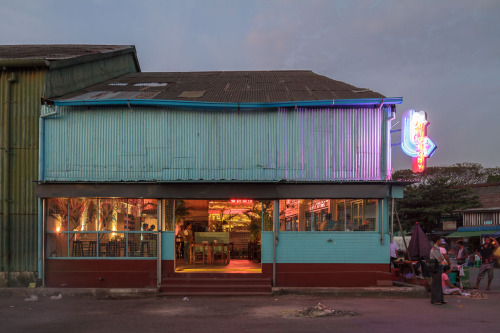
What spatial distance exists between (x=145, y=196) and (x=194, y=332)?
6.10 m

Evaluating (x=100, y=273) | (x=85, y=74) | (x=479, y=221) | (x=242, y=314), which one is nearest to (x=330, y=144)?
(x=242, y=314)

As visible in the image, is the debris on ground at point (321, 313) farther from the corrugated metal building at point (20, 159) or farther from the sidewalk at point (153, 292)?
the corrugated metal building at point (20, 159)

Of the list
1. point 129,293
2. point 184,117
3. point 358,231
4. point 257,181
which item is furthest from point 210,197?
point 358,231

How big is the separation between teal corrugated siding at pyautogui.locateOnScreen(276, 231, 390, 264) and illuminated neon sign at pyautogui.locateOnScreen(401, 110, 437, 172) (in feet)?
9.03

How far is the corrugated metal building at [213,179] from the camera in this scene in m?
14.4

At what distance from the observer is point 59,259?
1451cm

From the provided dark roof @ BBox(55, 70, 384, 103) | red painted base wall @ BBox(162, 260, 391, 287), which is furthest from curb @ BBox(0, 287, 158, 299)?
dark roof @ BBox(55, 70, 384, 103)

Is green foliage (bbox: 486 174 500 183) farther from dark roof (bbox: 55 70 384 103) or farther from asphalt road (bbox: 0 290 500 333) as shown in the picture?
asphalt road (bbox: 0 290 500 333)

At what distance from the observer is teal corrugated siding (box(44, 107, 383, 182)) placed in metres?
14.6

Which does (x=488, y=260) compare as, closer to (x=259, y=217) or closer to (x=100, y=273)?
(x=259, y=217)

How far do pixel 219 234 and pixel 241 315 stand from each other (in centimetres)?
661

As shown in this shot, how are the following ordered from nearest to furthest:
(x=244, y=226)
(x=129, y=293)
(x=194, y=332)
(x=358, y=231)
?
(x=194, y=332) < (x=129, y=293) < (x=358, y=231) < (x=244, y=226)

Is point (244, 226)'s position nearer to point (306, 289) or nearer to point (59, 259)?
point (306, 289)

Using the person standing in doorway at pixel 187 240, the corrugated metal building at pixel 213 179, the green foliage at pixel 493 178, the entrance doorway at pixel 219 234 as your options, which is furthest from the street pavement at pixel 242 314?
the green foliage at pixel 493 178
